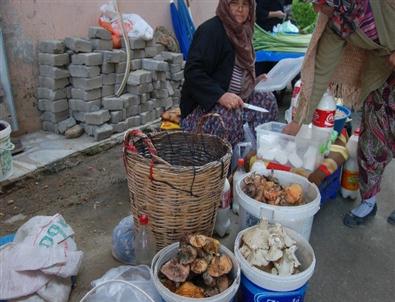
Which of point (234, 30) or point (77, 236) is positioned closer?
point (77, 236)

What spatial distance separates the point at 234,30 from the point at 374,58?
95 cm

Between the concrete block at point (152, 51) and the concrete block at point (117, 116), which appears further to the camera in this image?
the concrete block at point (152, 51)

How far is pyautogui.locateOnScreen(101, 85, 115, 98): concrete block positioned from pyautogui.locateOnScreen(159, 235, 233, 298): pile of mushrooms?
7.80 ft

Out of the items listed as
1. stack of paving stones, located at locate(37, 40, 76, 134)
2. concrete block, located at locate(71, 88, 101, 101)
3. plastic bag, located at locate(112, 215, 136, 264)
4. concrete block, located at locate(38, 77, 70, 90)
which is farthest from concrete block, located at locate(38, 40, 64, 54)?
plastic bag, located at locate(112, 215, 136, 264)

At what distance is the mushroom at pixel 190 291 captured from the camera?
4.64 feet

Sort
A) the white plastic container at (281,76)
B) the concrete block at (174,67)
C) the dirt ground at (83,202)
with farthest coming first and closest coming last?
the concrete block at (174,67), the white plastic container at (281,76), the dirt ground at (83,202)

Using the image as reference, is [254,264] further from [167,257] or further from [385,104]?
[385,104]

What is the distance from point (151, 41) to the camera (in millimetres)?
4008

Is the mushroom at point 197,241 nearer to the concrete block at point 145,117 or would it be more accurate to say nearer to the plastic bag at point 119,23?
the concrete block at point 145,117

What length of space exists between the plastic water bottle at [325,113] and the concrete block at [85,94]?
6.83ft

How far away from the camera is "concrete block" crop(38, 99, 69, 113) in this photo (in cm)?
341

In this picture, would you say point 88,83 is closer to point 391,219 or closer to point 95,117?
point 95,117

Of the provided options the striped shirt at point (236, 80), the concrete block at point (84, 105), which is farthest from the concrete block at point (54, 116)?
the striped shirt at point (236, 80)

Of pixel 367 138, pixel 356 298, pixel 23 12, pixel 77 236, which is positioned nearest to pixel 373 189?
pixel 367 138
